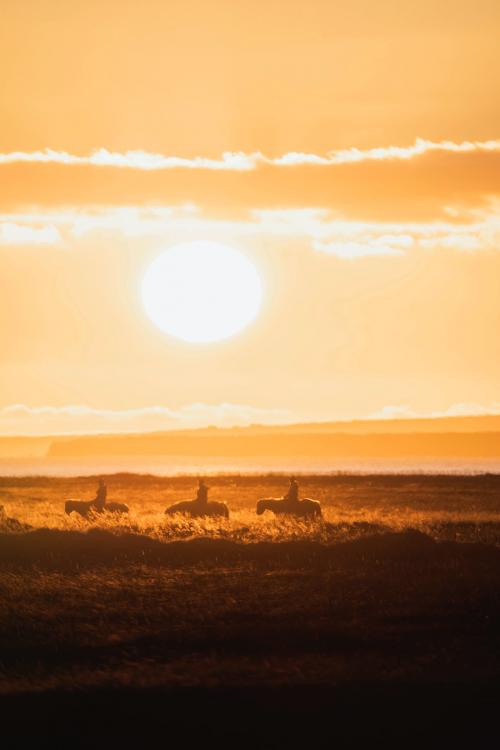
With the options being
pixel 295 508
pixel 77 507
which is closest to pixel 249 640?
pixel 295 508

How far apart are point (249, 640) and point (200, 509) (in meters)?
25.5

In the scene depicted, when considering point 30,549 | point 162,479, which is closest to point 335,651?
point 30,549

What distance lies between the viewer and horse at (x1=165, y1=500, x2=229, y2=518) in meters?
46.4

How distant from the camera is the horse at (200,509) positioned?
4644cm

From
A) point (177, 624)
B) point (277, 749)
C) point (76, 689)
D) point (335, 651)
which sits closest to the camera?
point (277, 749)

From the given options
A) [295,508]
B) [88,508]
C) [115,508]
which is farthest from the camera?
[115,508]

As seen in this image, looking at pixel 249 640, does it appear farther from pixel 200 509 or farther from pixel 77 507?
pixel 77 507

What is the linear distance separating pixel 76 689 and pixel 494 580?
14.5 metres

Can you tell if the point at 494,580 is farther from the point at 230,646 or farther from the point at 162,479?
the point at 162,479

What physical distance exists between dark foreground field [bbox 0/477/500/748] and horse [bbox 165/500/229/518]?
923 centimetres

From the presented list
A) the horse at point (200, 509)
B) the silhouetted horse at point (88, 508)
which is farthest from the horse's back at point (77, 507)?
the horse at point (200, 509)

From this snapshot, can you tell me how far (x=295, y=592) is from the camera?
26.9 meters

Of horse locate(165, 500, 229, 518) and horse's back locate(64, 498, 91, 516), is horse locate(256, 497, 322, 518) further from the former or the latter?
horse's back locate(64, 498, 91, 516)

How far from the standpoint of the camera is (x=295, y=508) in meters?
46.9
